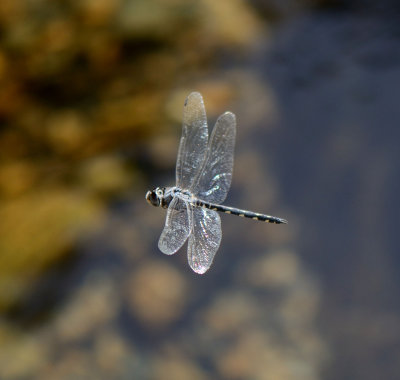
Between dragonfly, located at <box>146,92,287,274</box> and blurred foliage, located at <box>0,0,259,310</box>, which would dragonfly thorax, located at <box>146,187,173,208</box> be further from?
blurred foliage, located at <box>0,0,259,310</box>

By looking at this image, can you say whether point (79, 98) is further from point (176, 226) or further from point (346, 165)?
point (176, 226)

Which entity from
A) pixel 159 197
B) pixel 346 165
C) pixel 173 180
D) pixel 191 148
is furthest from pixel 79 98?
pixel 159 197

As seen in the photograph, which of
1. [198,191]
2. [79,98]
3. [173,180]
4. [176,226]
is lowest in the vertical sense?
[176,226]

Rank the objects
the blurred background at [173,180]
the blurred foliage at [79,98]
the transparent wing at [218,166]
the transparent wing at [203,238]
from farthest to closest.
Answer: the blurred foliage at [79,98] < the blurred background at [173,180] < the transparent wing at [218,166] < the transparent wing at [203,238]

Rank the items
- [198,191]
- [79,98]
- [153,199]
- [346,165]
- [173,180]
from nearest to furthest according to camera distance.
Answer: [153,199], [198,191], [173,180], [346,165], [79,98]

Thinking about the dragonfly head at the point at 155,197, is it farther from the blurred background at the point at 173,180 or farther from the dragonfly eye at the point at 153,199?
the blurred background at the point at 173,180

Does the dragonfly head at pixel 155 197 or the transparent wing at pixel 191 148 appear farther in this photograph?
the transparent wing at pixel 191 148

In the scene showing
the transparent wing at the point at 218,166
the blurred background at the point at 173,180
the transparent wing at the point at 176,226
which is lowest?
the transparent wing at the point at 176,226

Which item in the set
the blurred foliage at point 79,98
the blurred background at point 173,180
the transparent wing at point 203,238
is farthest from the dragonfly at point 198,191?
the blurred foliage at point 79,98
